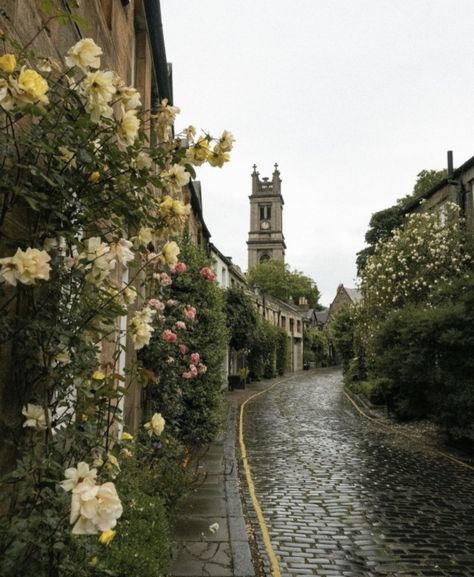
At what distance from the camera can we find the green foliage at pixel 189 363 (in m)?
10.8

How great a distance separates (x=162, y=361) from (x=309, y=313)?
5942cm

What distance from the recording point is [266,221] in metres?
95.9

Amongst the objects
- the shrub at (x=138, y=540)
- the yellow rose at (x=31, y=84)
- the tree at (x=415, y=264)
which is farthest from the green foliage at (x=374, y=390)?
the yellow rose at (x=31, y=84)

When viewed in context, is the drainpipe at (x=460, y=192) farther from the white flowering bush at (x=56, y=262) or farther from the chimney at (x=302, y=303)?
the chimney at (x=302, y=303)

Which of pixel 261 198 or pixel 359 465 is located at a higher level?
pixel 261 198

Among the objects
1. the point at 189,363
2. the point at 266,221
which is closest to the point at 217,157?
the point at 189,363

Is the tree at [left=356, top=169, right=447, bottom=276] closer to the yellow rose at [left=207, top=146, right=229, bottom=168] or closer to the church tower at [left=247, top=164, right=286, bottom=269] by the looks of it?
the yellow rose at [left=207, top=146, right=229, bottom=168]

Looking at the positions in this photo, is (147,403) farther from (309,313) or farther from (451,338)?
(309,313)

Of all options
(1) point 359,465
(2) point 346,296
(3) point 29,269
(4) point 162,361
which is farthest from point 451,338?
(2) point 346,296

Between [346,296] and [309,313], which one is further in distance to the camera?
[346,296]

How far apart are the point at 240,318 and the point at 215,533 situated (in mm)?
21034

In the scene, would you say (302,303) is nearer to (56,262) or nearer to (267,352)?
(267,352)

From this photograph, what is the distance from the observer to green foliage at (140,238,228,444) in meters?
10.8

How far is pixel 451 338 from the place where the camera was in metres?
11.5
